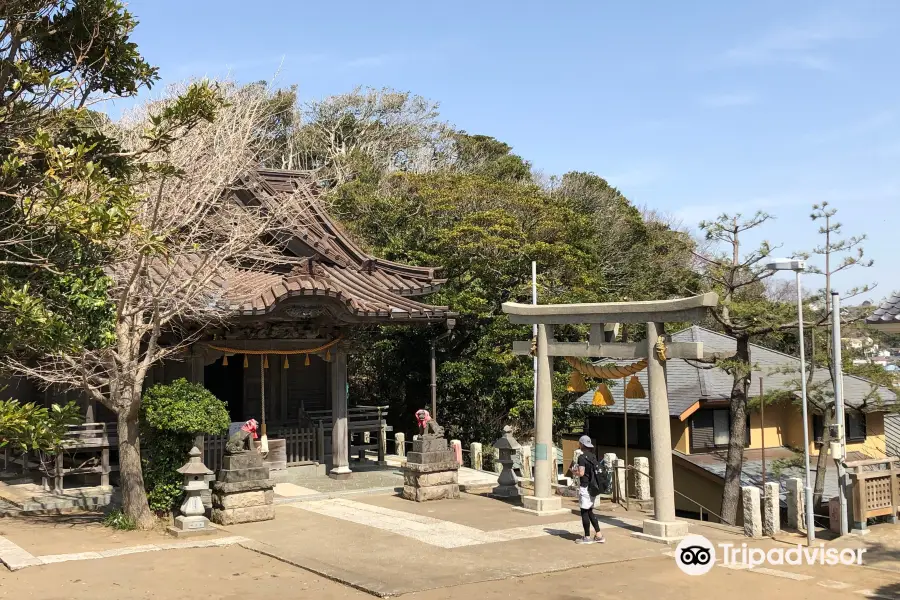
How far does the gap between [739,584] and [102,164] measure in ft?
31.2

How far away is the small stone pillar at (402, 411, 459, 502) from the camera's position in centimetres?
1647

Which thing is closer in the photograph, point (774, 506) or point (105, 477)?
point (774, 506)

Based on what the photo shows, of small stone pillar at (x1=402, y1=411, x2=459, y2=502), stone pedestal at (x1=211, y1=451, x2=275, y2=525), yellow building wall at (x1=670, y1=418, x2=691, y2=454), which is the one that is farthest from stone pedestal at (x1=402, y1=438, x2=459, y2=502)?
yellow building wall at (x1=670, y1=418, x2=691, y2=454)

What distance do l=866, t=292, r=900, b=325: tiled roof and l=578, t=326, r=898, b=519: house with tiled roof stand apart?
1101 cm

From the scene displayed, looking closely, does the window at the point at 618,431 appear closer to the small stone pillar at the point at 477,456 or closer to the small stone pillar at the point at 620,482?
the small stone pillar at the point at 477,456

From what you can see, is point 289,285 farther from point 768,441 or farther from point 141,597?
point 768,441

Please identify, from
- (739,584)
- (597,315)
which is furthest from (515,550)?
(597,315)

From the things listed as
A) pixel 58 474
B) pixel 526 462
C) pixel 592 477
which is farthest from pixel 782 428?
pixel 58 474

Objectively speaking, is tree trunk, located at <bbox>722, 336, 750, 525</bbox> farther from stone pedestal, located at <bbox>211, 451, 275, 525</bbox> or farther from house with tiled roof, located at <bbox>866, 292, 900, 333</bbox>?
stone pedestal, located at <bbox>211, 451, 275, 525</bbox>

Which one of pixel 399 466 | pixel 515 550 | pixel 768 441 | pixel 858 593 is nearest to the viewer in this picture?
pixel 858 593

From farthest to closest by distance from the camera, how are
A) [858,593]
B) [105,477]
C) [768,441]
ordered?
1. [768,441]
2. [105,477]
3. [858,593]

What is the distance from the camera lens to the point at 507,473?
17.5 m

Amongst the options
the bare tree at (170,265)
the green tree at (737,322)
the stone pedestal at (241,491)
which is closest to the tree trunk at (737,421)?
the green tree at (737,322)

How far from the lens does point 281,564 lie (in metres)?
11.5
